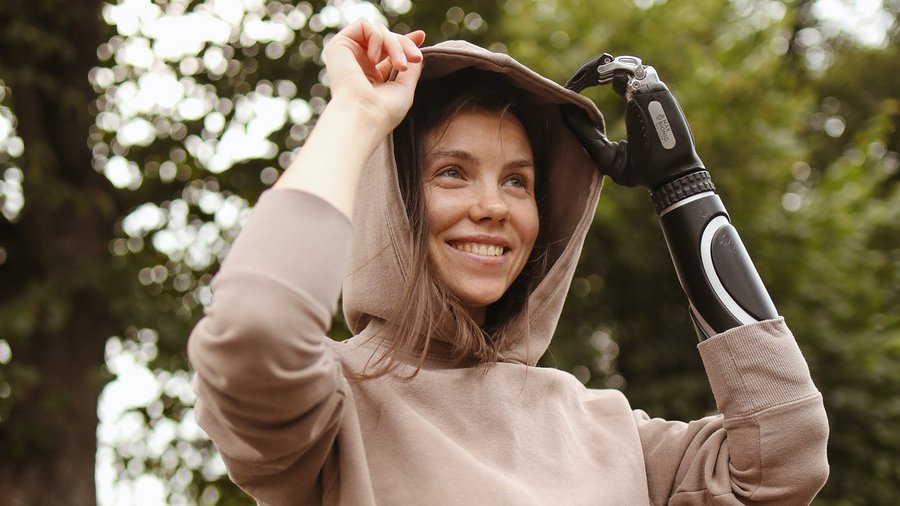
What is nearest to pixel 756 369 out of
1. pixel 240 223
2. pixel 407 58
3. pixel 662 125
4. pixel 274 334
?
pixel 662 125

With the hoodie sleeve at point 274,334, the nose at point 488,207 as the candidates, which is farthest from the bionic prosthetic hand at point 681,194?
the hoodie sleeve at point 274,334

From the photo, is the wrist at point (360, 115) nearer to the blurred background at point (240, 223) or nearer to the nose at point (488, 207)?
the nose at point (488, 207)

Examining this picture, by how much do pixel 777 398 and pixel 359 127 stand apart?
952 millimetres

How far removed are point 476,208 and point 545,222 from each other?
0.40 meters

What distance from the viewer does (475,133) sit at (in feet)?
7.07

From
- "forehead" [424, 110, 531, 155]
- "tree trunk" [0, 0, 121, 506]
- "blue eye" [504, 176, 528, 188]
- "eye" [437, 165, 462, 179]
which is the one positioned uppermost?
"forehead" [424, 110, 531, 155]

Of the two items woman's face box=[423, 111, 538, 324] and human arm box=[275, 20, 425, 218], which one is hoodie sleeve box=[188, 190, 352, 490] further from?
woman's face box=[423, 111, 538, 324]

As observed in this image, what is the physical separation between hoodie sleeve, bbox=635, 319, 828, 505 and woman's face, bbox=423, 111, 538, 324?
45cm

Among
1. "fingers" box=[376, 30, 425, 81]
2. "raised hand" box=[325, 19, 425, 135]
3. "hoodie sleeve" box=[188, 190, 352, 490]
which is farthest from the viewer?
"fingers" box=[376, 30, 425, 81]

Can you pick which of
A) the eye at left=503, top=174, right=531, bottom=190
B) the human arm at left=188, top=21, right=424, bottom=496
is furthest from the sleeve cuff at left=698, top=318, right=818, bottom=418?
the human arm at left=188, top=21, right=424, bottom=496

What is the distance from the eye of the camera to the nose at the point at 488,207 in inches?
81.7

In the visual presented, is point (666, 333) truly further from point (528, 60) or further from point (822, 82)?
point (822, 82)

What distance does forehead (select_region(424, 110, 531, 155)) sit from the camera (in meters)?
2.13

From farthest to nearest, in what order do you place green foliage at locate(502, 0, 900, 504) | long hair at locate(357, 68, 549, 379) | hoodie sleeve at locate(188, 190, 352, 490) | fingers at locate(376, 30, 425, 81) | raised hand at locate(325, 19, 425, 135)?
green foliage at locate(502, 0, 900, 504) → long hair at locate(357, 68, 549, 379) → fingers at locate(376, 30, 425, 81) → raised hand at locate(325, 19, 425, 135) → hoodie sleeve at locate(188, 190, 352, 490)
